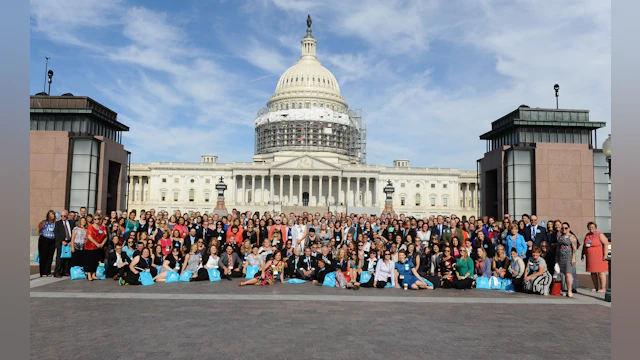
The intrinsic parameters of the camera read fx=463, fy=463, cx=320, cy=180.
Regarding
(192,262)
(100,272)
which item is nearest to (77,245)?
(100,272)

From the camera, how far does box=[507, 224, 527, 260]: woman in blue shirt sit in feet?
51.5

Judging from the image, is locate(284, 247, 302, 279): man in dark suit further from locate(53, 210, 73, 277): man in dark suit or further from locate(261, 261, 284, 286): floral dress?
locate(53, 210, 73, 277): man in dark suit

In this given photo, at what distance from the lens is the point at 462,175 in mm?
100125

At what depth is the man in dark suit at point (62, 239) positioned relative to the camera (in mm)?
16047

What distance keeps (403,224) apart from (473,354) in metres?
13.4

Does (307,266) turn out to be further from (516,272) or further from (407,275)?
(516,272)

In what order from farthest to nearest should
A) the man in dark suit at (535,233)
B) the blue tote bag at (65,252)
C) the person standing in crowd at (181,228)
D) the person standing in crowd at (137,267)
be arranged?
the person standing in crowd at (181,228), the blue tote bag at (65,252), the man in dark suit at (535,233), the person standing in crowd at (137,267)

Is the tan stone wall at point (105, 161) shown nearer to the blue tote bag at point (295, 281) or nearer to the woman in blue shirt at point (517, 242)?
the blue tote bag at point (295, 281)

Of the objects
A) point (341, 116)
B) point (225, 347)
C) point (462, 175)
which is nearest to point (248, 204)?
point (341, 116)

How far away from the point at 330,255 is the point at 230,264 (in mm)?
3606

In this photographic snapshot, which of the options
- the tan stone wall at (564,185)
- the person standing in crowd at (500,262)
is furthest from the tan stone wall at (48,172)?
the tan stone wall at (564,185)

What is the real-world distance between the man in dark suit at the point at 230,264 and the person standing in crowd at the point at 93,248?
4135 millimetres

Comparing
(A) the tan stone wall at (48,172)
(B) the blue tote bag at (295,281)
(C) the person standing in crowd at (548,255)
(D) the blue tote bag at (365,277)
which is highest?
(A) the tan stone wall at (48,172)

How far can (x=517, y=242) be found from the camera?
15766 millimetres
